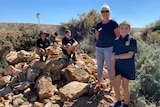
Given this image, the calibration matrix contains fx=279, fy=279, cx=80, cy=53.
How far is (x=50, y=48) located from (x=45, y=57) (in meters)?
0.29

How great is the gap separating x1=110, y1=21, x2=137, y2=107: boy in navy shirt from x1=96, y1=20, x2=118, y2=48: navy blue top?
50 cm

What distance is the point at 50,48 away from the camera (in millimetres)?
7637

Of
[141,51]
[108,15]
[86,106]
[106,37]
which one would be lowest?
[86,106]

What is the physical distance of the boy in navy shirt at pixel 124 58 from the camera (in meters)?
4.78

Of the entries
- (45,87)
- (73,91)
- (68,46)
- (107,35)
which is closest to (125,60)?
(107,35)

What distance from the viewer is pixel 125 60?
4895mm

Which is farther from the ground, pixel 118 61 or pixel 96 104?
pixel 118 61

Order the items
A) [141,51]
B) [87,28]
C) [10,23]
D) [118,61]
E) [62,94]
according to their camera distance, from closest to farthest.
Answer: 1. [118,61]
2. [62,94]
3. [141,51]
4. [87,28]
5. [10,23]

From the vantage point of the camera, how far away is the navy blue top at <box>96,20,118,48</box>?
543cm

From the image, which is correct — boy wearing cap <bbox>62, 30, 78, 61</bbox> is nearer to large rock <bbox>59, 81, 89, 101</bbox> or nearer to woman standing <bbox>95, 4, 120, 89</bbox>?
large rock <bbox>59, 81, 89, 101</bbox>

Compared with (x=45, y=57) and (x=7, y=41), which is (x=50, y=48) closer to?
(x=45, y=57)

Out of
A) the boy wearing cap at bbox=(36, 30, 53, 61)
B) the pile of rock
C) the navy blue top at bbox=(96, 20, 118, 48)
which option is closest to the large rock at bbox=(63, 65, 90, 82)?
the pile of rock

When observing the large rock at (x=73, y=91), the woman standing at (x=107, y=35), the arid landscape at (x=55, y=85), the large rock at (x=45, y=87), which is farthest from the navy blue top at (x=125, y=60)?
the large rock at (x=45, y=87)

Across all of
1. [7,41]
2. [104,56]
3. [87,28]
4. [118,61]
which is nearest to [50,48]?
[104,56]
